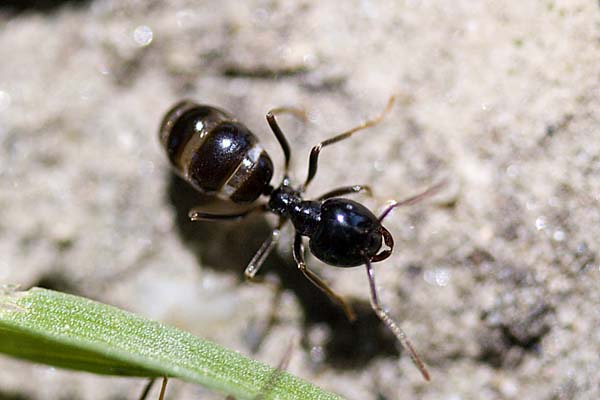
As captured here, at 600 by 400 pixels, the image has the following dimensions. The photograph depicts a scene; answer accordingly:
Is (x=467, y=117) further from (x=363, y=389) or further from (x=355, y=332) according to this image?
(x=363, y=389)

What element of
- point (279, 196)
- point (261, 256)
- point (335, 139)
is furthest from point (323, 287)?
point (335, 139)

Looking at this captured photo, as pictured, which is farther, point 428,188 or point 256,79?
point 256,79

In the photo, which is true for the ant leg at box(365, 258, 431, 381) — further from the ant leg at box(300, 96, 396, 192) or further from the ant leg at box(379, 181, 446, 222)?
the ant leg at box(300, 96, 396, 192)

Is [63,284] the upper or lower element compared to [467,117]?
lower

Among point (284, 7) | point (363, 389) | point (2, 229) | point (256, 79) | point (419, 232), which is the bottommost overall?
point (363, 389)

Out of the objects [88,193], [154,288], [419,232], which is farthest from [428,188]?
[88,193]

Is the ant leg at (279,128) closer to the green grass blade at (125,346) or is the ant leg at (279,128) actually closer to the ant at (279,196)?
the ant at (279,196)

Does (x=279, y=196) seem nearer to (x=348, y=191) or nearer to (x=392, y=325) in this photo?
(x=348, y=191)
